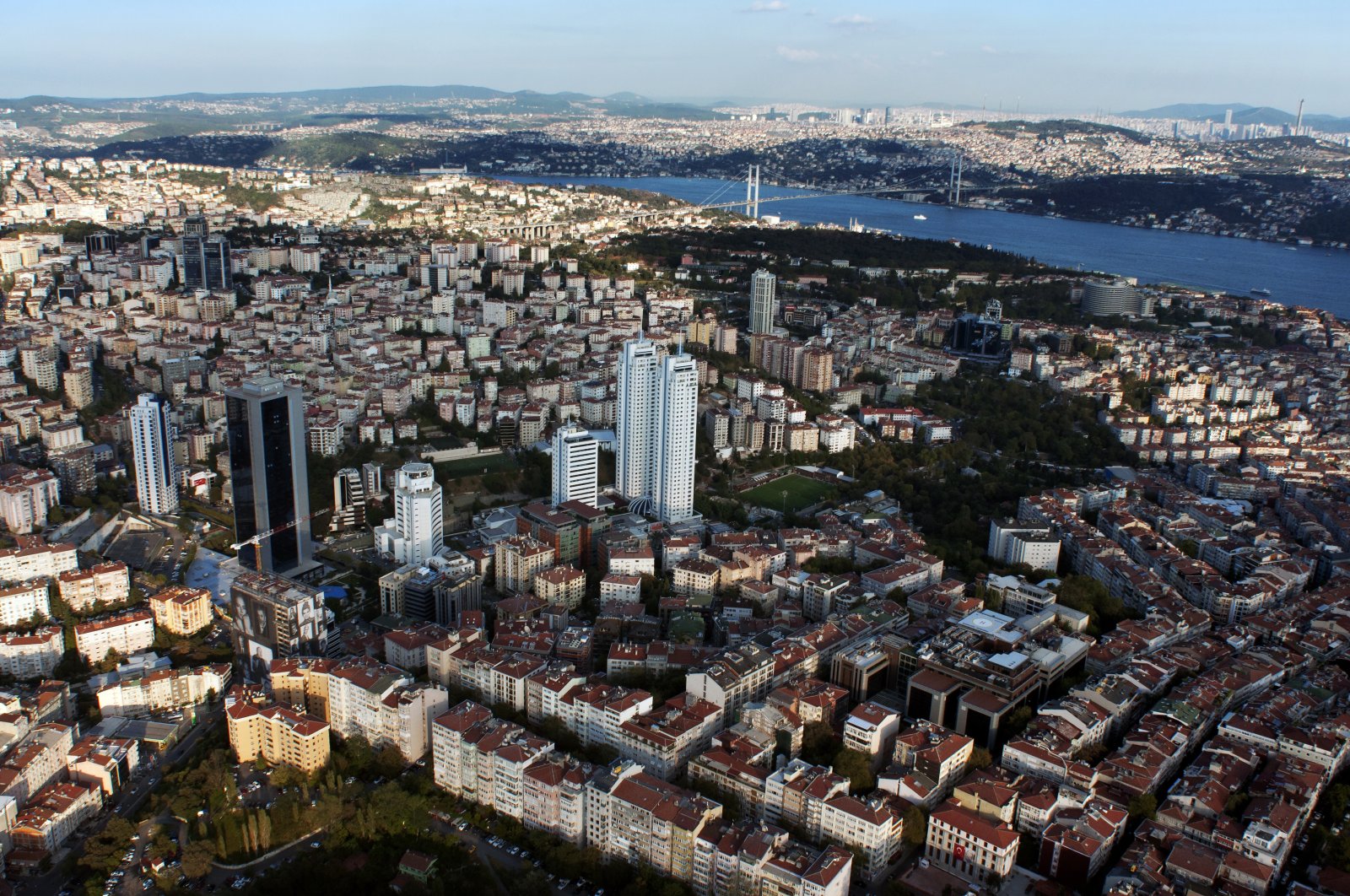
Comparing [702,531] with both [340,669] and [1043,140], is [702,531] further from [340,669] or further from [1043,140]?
[1043,140]

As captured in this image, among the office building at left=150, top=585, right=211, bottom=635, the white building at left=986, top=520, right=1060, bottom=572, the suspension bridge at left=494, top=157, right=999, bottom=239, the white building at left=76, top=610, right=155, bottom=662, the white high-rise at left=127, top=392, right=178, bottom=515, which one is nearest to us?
the white building at left=76, top=610, right=155, bottom=662

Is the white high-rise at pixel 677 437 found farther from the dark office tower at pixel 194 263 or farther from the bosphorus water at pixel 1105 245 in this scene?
the bosphorus water at pixel 1105 245

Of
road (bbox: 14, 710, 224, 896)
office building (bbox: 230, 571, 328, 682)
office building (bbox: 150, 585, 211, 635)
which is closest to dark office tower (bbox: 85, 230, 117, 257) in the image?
office building (bbox: 150, 585, 211, 635)

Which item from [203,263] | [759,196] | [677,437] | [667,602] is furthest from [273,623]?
[759,196]

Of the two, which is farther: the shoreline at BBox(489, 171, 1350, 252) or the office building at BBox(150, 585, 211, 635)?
the shoreline at BBox(489, 171, 1350, 252)

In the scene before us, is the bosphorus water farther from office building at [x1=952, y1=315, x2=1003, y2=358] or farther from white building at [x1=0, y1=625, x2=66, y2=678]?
white building at [x1=0, y1=625, x2=66, y2=678]

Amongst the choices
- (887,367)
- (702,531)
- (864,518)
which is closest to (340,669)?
(702,531)
